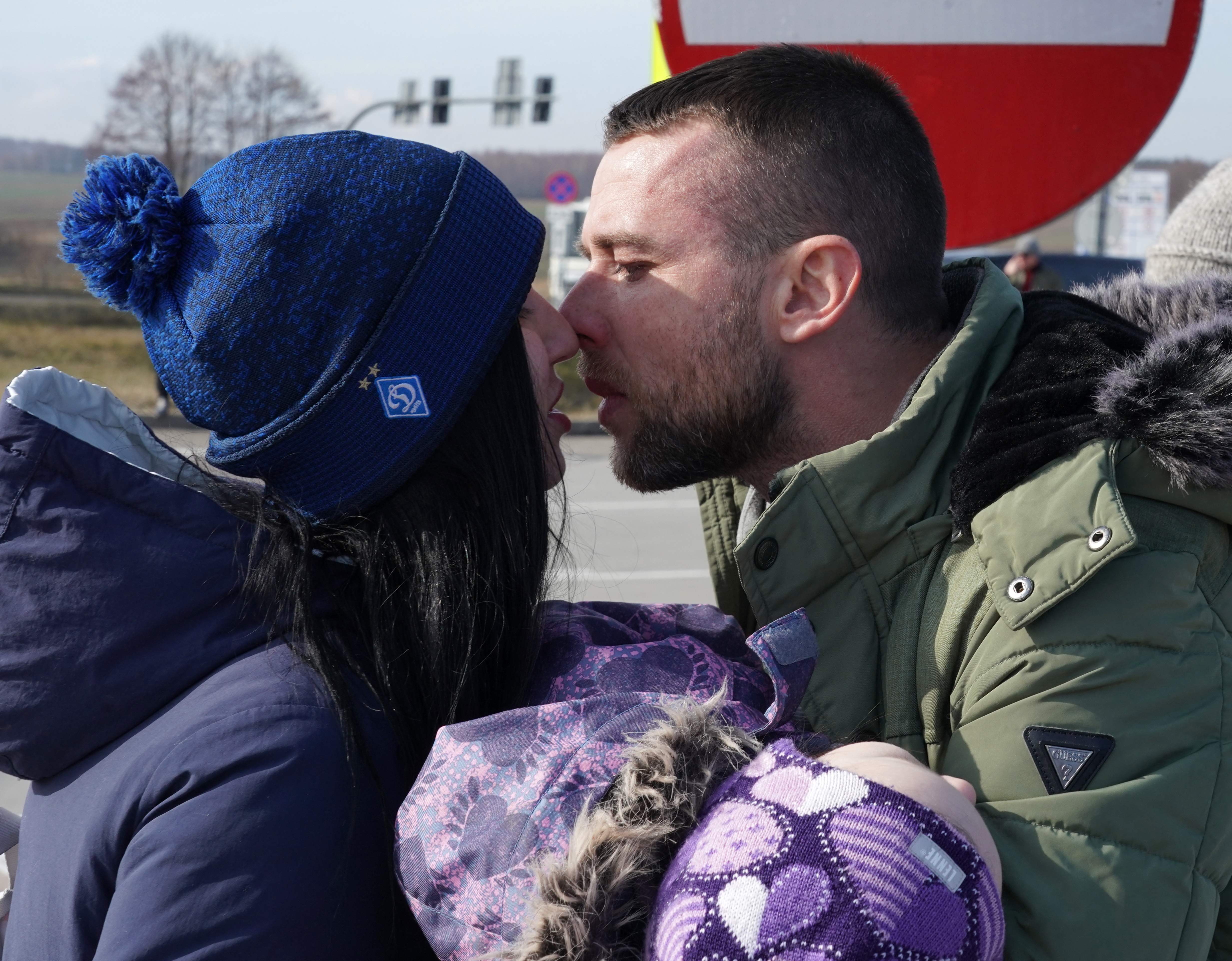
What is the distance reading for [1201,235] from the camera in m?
3.76

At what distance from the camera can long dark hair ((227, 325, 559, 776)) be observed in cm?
156

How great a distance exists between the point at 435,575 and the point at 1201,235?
3.17 meters

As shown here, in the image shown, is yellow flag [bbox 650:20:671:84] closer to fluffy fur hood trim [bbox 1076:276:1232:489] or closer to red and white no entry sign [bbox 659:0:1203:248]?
red and white no entry sign [bbox 659:0:1203:248]

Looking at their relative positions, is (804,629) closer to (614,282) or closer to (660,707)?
(660,707)

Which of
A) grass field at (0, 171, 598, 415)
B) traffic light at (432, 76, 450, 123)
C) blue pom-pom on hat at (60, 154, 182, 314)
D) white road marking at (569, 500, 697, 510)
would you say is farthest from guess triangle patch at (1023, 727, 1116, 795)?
traffic light at (432, 76, 450, 123)

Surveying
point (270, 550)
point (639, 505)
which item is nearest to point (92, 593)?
point (270, 550)

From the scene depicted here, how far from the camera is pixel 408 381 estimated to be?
5.37 ft

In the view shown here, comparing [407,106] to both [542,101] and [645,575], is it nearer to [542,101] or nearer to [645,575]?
[542,101]

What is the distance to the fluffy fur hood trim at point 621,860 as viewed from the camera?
1112 mm

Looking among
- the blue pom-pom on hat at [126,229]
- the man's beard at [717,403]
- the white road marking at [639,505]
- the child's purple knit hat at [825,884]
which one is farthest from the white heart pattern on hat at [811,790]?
the white road marking at [639,505]

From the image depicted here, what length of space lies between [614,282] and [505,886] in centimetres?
146

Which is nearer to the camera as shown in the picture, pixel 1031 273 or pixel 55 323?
pixel 1031 273

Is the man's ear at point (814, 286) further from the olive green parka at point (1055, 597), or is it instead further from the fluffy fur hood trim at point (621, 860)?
the fluffy fur hood trim at point (621, 860)

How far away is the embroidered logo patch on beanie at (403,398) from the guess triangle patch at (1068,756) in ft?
3.05
